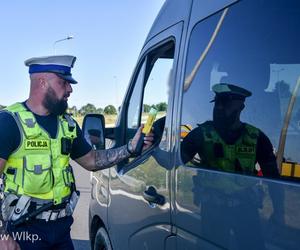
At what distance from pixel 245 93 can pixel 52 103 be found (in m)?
1.39

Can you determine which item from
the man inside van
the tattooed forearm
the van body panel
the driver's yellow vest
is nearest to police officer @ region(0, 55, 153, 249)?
the driver's yellow vest

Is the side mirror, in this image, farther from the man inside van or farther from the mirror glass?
the man inside van

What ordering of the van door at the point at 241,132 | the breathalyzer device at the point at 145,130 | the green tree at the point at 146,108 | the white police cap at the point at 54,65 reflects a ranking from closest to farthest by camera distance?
the van door at the point at 241,132 → the white police cap at the point at 54,65 → the breathalyzer device at the point at 145,130 → the green tree at the point at 146,108

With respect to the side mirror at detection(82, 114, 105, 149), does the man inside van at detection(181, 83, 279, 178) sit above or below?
above

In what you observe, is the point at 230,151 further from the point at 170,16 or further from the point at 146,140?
the point at 170,16

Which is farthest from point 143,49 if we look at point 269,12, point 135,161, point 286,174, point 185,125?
point 286,174

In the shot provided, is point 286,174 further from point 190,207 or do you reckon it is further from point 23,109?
point 23,109

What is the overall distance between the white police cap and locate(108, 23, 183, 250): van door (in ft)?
1.98

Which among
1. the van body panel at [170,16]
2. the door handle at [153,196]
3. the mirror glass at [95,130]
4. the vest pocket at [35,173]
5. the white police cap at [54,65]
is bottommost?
the door handle at [153,196]

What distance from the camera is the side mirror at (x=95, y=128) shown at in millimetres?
3904

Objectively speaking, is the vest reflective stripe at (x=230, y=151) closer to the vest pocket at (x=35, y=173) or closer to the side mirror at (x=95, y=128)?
the vest pocket at (x=35, y=173)

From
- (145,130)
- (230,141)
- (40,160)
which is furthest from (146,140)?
(230,141)

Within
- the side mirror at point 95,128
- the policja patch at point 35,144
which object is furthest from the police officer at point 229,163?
the side mirror at point 95,128

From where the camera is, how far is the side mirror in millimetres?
3904
